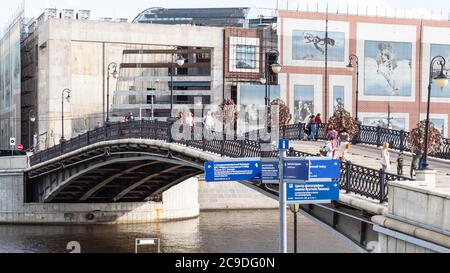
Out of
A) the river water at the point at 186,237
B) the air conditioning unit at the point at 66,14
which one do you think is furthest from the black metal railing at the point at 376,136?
the air conditioning unit at the point at 66,14

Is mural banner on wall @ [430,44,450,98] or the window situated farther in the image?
mural banner on wall @ [430,44,450,98]

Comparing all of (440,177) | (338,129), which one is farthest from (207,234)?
(440,177)

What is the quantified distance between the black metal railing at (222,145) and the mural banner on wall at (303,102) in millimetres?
31797

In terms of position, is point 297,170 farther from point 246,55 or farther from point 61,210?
point 246,55

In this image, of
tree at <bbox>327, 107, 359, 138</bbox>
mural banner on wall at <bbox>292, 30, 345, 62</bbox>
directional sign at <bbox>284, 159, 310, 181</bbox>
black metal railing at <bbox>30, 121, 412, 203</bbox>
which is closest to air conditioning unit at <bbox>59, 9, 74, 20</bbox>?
mural banner on wall at <bbox>292, 30, 345, 62</bbox>

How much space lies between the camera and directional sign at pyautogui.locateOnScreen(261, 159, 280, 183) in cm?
1412

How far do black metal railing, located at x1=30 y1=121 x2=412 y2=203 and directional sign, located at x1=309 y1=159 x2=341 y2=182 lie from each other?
4.07 m

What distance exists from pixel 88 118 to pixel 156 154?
4350 cm

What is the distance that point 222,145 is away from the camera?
3025cm

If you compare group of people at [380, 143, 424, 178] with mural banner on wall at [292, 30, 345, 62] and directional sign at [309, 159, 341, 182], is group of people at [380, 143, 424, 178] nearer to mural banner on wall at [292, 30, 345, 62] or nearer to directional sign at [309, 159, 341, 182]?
directional sign at [309, 159, 341, 182]

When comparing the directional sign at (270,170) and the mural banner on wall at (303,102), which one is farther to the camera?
the mural banner on wall at (303,102)

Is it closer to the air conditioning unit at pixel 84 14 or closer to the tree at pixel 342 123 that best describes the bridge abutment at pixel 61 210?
the tree at pixel 342 123

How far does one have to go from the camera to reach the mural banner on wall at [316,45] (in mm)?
79750

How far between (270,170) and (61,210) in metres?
43.0
